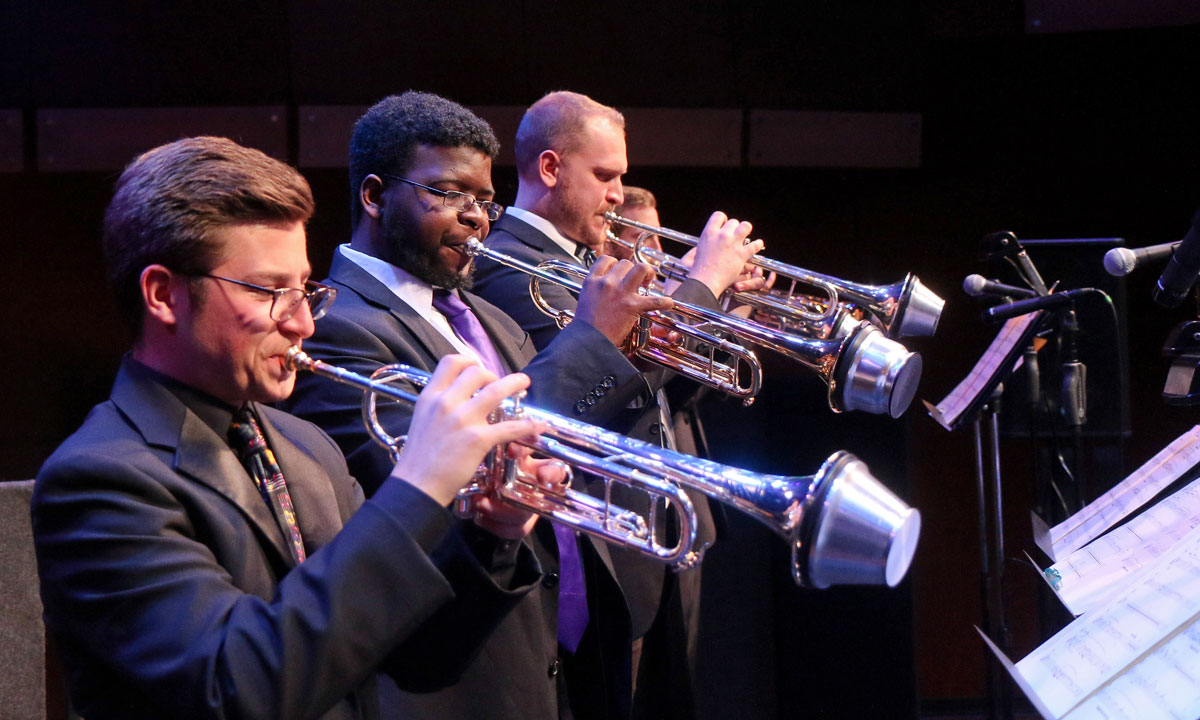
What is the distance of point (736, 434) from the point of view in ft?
13.6

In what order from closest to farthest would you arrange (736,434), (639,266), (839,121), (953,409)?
(639,266) → (953,409) → (736,434) → (839,121)

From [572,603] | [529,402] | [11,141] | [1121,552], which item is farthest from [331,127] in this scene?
[1121,552]

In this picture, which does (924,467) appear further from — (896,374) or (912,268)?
(896,374)

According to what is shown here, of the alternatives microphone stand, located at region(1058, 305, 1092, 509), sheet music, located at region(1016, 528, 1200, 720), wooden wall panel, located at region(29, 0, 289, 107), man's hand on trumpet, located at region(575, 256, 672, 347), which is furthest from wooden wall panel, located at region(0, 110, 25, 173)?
sheet music, located at region(1016, 528, 1200, 720)

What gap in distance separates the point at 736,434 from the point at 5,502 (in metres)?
2.56

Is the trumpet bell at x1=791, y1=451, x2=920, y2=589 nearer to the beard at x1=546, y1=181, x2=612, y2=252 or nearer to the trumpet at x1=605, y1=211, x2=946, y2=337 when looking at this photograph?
the trumpet at x1=605, y1=211, x2=946, y2=337

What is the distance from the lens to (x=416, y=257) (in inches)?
96.6

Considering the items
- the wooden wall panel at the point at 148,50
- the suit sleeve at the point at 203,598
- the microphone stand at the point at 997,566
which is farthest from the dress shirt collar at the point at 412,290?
the wooden wall panel at the point at 148,50

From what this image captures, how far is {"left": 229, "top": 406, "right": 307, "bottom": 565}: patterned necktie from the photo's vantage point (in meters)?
1.53

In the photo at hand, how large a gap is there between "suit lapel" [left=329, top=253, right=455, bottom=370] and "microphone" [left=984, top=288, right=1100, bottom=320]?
1876 millimetres

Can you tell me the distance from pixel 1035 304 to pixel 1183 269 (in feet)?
3.94

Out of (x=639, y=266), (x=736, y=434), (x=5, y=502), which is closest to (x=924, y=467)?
(x=736, y=434)

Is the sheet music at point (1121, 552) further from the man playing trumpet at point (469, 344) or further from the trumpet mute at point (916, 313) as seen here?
Result: the trumpet mute at point (916, 313)

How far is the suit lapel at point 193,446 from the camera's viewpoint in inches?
56.4
